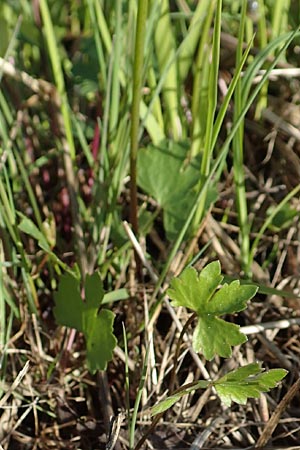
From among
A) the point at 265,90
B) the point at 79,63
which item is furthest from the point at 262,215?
the point at 79,63

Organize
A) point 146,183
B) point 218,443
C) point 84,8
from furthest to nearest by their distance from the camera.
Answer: point 84,8
point 146,183
point 218,443

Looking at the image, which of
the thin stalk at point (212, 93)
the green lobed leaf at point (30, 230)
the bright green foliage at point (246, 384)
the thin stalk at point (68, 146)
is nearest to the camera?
the bright green foliage at point (246, 384)

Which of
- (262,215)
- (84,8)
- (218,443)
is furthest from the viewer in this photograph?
(84,8)

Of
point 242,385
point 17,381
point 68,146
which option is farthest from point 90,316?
point 68,146

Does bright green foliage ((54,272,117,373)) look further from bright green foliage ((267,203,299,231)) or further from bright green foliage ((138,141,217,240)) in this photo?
bright green foliage ((267,203,299,231))

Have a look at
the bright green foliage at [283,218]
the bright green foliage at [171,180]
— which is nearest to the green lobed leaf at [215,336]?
the bright green foliage at [171,180]

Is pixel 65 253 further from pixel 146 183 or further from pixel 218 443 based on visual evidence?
pixel 218 443

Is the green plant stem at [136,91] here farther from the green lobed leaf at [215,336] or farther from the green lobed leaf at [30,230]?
the green lobed leaf at [215,336]

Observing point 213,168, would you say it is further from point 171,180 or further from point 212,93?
point 171,180

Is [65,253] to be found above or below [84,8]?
below
